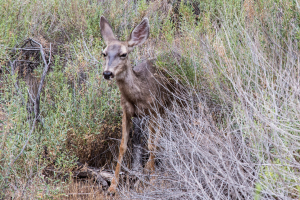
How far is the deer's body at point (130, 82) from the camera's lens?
4625mm

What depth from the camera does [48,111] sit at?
5.21 m

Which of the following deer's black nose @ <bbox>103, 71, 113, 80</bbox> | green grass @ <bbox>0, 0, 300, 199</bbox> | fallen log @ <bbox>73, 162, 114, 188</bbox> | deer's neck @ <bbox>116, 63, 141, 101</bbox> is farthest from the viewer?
fallen log @ <bbox>73, 162, 114, 188</bbox>

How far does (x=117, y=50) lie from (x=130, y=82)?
0.48 m

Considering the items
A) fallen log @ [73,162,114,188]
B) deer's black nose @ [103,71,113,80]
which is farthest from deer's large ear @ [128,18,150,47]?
fallen log @ [73,162,114,188]

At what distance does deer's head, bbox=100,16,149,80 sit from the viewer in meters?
4.42

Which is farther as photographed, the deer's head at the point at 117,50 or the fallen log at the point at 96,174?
the fallen log at the point at 96,174

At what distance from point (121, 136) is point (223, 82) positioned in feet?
6.36

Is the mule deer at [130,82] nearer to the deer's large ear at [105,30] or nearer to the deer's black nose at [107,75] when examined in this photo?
the deer's large ear at [105,30]

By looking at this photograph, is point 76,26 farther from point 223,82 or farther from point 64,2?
point 223,82

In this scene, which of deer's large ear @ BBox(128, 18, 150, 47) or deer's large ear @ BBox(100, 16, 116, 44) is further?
deer's large ear @ BBox(100, 16, 116, 44)

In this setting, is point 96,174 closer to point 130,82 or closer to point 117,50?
point 130,82

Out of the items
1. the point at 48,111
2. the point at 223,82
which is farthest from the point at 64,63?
the point at 223,82

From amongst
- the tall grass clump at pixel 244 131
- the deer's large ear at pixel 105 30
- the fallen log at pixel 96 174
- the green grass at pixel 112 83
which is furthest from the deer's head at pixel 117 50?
the fallen log at pixel 96 174

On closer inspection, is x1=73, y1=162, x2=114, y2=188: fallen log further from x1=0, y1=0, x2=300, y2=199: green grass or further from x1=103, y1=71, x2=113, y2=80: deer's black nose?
x1=103, y1=71, x2=113, y2=80: deer's black nose
